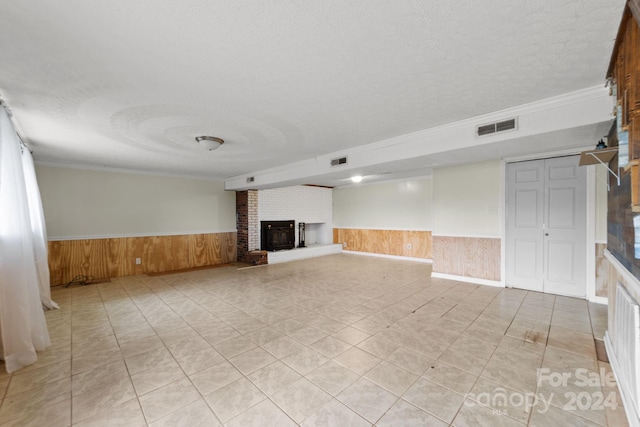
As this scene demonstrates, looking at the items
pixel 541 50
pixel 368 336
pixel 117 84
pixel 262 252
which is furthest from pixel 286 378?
pixel 262 252

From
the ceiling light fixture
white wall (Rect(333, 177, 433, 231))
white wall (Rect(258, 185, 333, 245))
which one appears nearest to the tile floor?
the ceiling light fixture

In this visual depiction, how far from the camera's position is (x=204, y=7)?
1.31 meters

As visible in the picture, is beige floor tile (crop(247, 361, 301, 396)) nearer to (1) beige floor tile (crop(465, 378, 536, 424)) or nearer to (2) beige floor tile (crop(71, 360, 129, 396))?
(2) beige floor tile (crop(71, 360, 129, 396))

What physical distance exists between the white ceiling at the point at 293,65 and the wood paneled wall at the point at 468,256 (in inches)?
77.6

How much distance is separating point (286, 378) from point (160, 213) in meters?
5.56

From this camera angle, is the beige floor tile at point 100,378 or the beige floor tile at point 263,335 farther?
the beige floor tile at point 263,335

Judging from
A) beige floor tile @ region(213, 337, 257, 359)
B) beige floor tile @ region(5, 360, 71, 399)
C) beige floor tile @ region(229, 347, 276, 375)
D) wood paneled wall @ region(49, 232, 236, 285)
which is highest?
wood paneled wall @ region(49, 232, 236, 285)

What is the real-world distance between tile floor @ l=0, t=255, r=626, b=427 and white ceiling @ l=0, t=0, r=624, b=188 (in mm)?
2115

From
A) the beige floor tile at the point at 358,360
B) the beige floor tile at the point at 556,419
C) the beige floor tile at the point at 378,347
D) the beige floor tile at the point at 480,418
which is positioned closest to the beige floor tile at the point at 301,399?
the beige floor tile at the point at 358,360

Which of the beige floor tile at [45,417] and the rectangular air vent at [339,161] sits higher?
the rectangular air vent at [339,161]

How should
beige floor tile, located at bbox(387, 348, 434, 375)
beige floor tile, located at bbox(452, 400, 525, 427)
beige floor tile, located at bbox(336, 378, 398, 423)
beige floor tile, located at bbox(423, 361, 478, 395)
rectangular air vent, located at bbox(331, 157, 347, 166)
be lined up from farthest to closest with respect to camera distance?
rectangular air vent, located at bbox(331, 157, 347, 166), beige floor tile, located at bbox(387, 348, 434, 375), beige floor tile, located at bbox(423, 361, 478, 395), beige floor tile, located at bbox(336, 378, 398, 423), beige floor tile, located at bbox(452, 400, 525, 427)

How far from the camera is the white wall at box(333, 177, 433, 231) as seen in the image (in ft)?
22.9

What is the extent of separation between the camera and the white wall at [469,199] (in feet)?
14.6

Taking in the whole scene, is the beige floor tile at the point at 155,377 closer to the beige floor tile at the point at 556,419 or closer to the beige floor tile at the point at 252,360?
the beige floor tile at the point at 252,360
